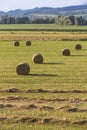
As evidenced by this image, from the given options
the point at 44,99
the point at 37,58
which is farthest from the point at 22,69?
the point at 44,99

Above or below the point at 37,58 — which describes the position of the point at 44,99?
above

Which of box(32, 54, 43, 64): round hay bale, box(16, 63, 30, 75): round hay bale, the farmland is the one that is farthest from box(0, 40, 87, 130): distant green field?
box(32, 54, 43, 64): round hay bale

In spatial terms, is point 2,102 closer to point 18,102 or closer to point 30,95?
point 18,102

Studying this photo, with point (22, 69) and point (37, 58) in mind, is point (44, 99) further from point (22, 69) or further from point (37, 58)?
point (37, 58)

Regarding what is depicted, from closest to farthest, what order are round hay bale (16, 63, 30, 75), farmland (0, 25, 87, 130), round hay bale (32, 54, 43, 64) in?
farmland (0, 25, 87, 130), round hay bale (16, 63, 30, 75), round hay bale (32, 54, 43, 64)

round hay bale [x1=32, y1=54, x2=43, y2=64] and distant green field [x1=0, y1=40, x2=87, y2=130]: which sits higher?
distant green field [x1=0, y1=40, x2=87, y2=130]

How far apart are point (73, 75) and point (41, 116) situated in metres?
12.9

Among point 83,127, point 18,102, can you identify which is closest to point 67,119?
point 83,127

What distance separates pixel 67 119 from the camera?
1642 cm

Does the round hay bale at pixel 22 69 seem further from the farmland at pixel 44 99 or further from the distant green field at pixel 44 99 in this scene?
the distant green field at pixel 44 99

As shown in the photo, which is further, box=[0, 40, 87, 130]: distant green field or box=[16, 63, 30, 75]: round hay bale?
box=[16, 63, 30, 75]: round hay bale

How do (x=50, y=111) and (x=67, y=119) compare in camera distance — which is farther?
(x=50, y=111)

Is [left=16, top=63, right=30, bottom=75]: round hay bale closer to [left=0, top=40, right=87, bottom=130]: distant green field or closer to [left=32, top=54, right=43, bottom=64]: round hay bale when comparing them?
[left=0, top=40, right=87, bottom=130]: distant green field

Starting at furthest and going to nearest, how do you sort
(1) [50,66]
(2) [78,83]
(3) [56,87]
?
(1) [50,66] < (2) [78,83] < (3) [56,87]
